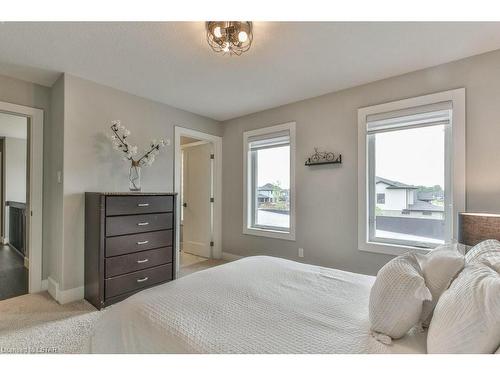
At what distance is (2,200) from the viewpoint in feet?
17.4

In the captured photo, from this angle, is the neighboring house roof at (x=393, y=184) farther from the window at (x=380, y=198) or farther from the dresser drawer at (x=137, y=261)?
the dresser drawer at (x=137, y=261)

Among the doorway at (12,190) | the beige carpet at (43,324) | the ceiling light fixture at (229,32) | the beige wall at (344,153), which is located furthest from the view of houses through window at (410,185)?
the doorway at (12,190)

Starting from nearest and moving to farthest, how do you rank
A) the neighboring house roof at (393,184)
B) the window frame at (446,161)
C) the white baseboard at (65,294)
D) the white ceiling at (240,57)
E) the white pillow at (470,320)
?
the white pillow at (470,320) < the white ceiling at (240,57) < the window frame at (446,161) < the white baseboard at (65,294) < the neighboring house roof at (393,184)

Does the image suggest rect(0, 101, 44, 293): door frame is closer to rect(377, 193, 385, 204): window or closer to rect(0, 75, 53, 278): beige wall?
rect(0, 75, 53, 278): beige wall

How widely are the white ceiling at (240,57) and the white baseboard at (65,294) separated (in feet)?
7.22

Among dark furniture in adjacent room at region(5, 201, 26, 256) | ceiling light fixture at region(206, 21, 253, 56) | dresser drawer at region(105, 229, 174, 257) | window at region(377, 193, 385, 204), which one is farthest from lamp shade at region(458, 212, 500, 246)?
dark furniture in adjacent room at region(5, 201, 26, 256)

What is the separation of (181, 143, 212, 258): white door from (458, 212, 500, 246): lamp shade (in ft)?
10.8

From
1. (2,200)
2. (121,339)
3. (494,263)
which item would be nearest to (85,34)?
(121,339)

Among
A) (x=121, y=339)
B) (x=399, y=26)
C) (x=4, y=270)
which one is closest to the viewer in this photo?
(x=121, y=339)

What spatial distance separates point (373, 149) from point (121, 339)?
112 inches

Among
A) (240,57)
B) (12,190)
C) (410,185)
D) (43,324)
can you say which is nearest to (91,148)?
(43,324)

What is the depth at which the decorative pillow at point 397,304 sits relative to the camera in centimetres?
99
